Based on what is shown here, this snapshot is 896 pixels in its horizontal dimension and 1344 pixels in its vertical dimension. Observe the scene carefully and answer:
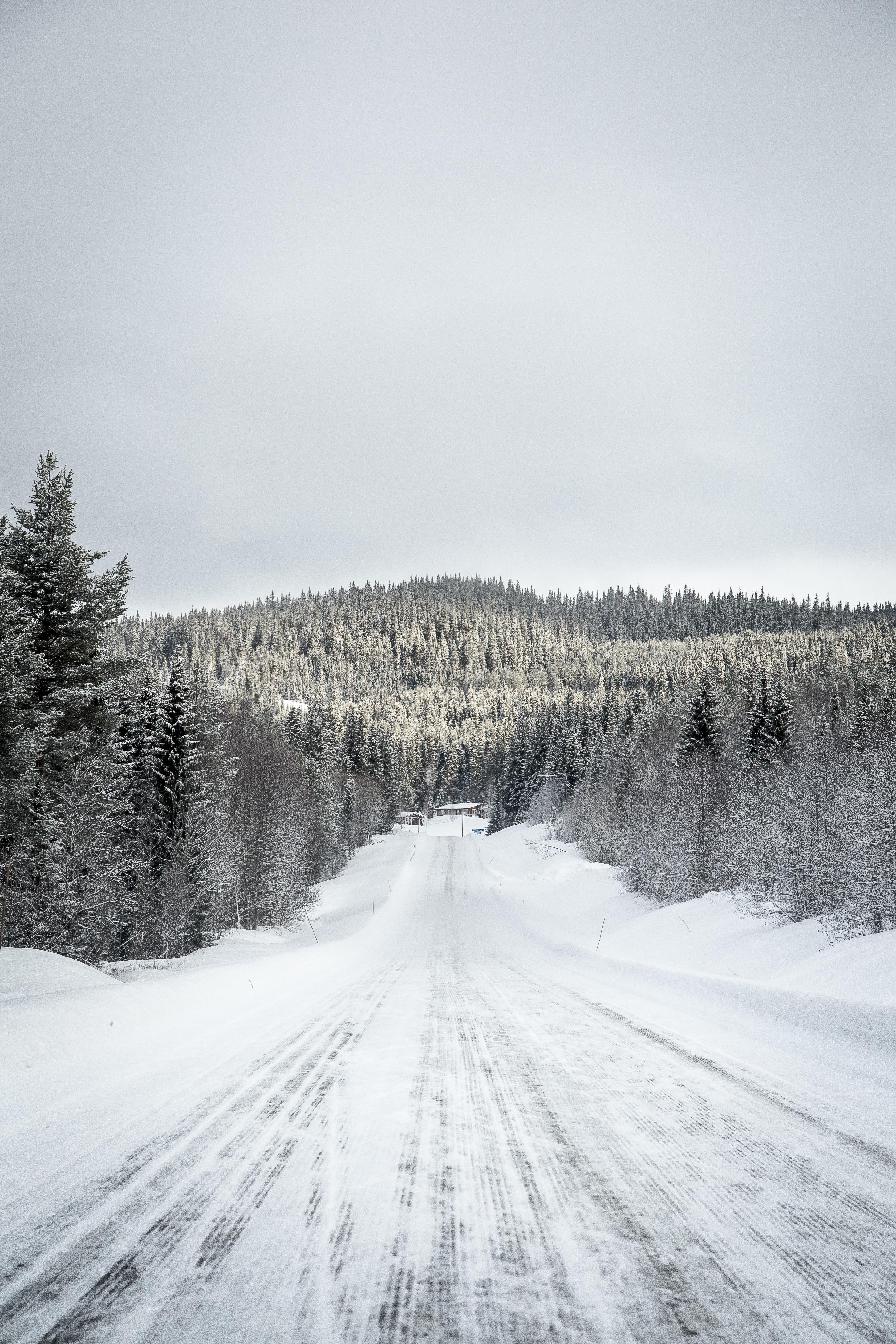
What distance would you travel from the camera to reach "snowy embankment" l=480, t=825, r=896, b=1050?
661 centimetres

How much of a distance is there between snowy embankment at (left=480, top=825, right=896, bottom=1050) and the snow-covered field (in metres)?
0.07

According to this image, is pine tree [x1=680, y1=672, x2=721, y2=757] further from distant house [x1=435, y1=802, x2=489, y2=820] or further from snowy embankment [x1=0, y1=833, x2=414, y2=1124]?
distant house [x1=435, y1=802, x2=489, y2=820]

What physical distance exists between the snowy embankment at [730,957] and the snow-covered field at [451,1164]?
7 cm

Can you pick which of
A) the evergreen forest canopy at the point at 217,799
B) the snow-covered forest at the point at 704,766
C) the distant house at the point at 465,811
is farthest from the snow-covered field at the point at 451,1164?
the distant house at the point at 465,811

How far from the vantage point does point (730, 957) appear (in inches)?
541

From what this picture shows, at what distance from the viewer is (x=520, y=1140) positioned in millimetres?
3994

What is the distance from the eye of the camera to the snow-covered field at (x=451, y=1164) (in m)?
2.33

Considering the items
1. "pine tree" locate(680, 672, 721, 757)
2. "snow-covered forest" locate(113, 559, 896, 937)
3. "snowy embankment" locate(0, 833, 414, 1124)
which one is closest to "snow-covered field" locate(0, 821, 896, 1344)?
"snowy embankment" locate(0, 833, 414, 1124)

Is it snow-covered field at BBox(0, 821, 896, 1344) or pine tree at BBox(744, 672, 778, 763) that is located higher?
pine tree at BBox(744, 672, 778, 763)

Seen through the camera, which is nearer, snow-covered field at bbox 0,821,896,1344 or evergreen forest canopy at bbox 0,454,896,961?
snow-covered field at bbox 0,821,896,1344

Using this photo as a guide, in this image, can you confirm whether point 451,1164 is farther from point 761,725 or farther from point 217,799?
point 761,725

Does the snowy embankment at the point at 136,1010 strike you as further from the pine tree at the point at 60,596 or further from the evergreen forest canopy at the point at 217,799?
the pine tree at the point at 60,596

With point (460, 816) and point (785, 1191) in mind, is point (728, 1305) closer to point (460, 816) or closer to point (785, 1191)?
point (785, 1191)

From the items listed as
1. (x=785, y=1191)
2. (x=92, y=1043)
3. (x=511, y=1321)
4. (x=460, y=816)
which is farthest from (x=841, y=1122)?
(x=460, y=816)
